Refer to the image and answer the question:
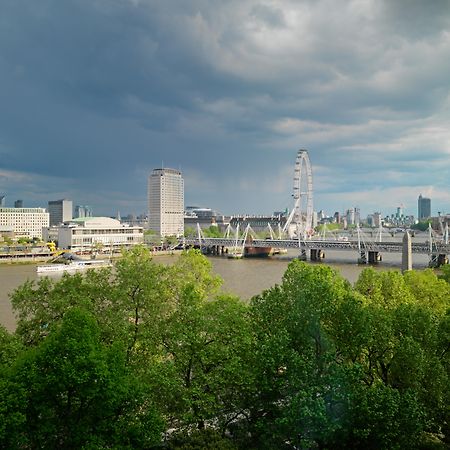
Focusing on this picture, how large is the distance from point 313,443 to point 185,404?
2094 mm

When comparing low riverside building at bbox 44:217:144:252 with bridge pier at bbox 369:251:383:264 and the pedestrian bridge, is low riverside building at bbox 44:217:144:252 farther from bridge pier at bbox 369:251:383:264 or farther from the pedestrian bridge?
bridge pier at bbox 369:251:383:264

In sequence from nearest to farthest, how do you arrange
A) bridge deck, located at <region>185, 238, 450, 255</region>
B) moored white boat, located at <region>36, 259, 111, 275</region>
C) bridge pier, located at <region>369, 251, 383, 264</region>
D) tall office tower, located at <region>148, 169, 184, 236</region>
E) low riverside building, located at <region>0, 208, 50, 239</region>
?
moored white boat, located at <region>36, 259, 111, 275</region> → bridge deck, located at <region>185, 238, 450, 255</region> → bridge pier, located at <region>369, 251, 383, 264</region> → low riverside building, located at <region>0, 208, 50, 239</region> → tall office tower, located at <region>148, 169, 184, 236</region>

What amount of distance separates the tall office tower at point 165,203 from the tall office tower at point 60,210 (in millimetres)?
63988

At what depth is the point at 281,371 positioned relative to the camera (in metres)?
8.01

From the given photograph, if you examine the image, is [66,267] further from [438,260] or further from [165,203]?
[165,203]

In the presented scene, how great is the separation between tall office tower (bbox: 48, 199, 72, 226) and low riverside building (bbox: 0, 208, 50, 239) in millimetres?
51304

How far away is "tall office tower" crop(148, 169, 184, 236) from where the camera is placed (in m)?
102

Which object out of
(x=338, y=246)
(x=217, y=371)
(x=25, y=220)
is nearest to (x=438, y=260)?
(x=338, y=246)

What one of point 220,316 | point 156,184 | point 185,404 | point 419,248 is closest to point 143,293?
point 220,316

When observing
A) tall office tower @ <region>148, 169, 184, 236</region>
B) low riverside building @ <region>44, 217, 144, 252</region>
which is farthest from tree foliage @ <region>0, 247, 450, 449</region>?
tall office tower @ <region>148, 169, 184, 236</region>

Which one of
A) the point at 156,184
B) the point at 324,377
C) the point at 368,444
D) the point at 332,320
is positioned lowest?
the point at 368,444

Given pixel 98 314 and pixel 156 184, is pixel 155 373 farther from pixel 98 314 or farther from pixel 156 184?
pixel 156 184

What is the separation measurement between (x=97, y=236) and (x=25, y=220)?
41.7m

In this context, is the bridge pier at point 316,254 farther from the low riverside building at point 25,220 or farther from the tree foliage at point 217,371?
the low riverside building at point 25,220
